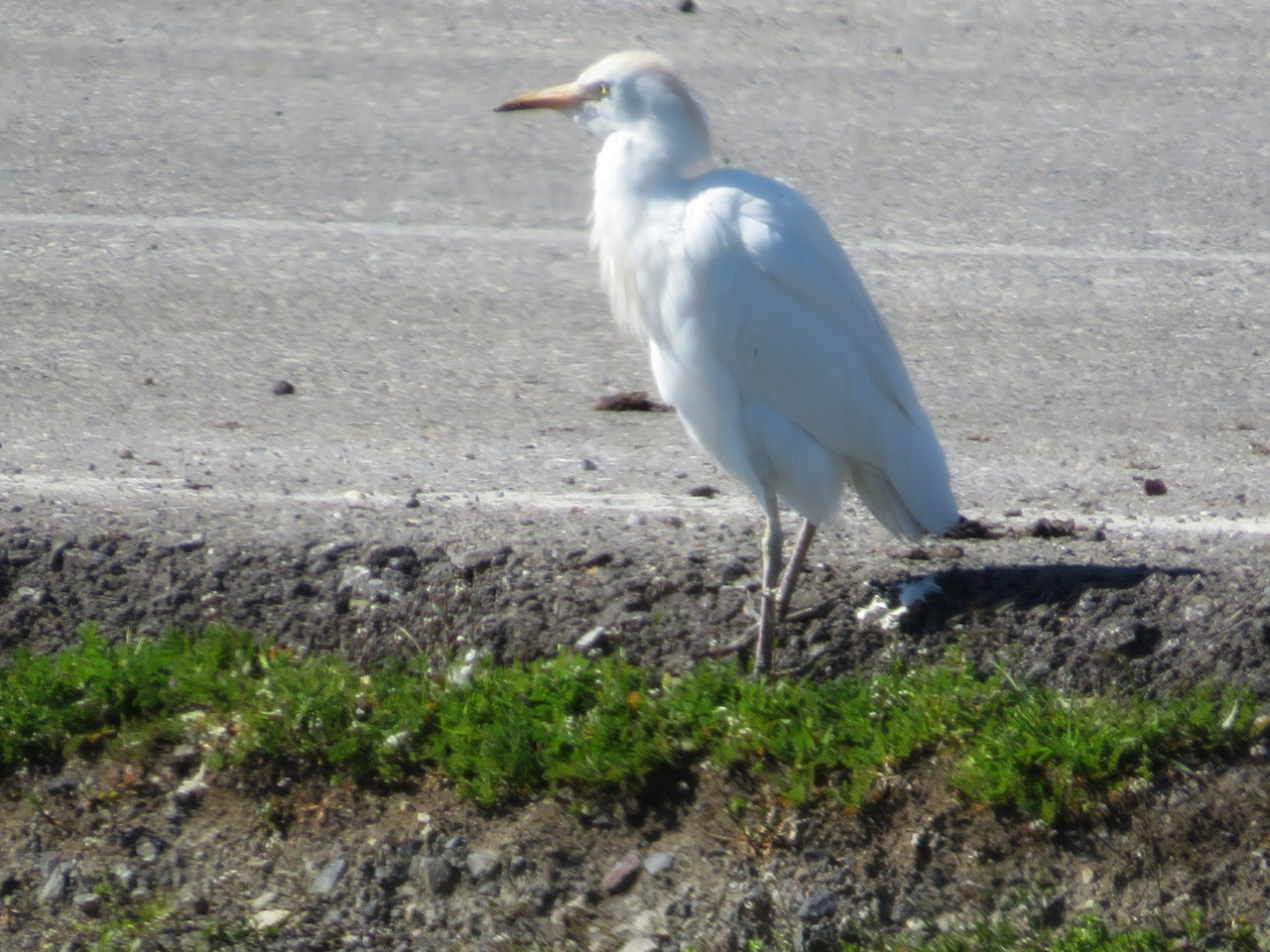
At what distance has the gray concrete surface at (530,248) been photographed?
4.04 metres

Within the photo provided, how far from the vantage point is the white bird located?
3.24 m

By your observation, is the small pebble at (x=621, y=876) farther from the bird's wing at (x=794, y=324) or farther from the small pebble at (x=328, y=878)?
the bird's wing at (x=794, y=324)

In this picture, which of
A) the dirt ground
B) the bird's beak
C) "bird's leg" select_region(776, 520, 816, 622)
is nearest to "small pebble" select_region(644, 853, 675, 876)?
the dirt ground

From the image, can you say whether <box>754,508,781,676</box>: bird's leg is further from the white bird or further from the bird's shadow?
the bird's shadow

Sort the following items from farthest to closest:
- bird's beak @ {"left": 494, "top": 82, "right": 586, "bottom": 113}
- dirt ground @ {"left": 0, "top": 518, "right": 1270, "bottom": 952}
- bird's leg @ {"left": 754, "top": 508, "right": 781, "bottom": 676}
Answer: bird's beak @ {"left": 494, "top": 82, "right": 586, "bottom": 113} < bird's leg @ {"left": 754, "top": 508, "right": 781, "bottom": 676} < dirt ground @ {"left": 0, "top": 518, "right": 1270, "bottom": 952}

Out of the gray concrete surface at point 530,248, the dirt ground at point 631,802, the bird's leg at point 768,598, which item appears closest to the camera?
the dirt ground at point 631,802

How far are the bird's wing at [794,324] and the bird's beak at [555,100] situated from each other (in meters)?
0.43

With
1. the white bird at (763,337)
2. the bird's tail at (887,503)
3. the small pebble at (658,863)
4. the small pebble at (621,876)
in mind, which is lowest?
the small pebble at (621,876)

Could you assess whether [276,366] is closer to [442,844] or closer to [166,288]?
[166,288]

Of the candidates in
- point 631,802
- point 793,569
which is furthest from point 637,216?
point 631,802

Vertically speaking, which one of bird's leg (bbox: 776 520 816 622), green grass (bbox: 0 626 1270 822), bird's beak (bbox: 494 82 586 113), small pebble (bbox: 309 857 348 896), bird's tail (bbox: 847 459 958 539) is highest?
bird's beak (bbox: 494 82 586 113)

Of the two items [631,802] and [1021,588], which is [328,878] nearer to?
[631,802]

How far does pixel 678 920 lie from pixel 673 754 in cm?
33

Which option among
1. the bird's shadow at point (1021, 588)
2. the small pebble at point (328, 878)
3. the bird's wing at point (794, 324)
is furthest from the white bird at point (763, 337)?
the small pebble at point (328, 878)
